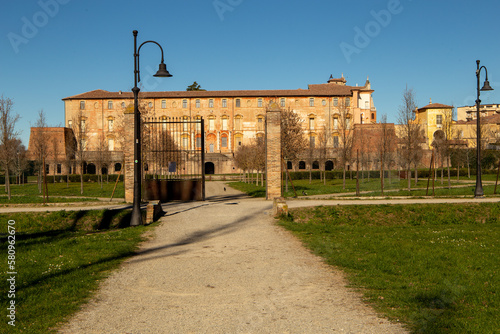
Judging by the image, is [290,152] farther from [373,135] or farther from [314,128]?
[314,128]

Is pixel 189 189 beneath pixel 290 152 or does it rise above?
beneath

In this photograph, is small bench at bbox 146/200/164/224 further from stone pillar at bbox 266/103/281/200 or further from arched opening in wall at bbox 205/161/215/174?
arched opening in wall at bbox 205/161/215/174

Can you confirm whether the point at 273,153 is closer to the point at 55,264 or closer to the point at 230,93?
the point at 55,264

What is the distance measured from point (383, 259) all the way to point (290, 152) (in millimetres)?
17606

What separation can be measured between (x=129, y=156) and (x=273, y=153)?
17.7ft

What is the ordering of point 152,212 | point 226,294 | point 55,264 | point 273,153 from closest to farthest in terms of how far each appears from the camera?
point 226,294 → point 55,264 → point 152,212 → point 273,153

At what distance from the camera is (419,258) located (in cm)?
671

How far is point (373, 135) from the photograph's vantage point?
59.7m

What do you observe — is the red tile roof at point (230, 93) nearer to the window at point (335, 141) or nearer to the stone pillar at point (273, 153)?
the window at point (335, 141)

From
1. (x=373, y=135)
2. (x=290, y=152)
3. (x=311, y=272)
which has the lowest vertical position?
(x=311, y=272)

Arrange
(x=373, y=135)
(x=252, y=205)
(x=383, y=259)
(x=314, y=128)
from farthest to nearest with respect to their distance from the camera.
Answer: (x=314, y=128)
(x=373, y=135)
(x=252, y=205)
(x=383, y=259)

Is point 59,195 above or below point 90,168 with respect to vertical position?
below

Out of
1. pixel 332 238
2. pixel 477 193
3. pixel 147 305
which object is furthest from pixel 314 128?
pixel 147 305

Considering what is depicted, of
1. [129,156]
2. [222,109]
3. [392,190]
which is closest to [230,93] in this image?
[222,109]
